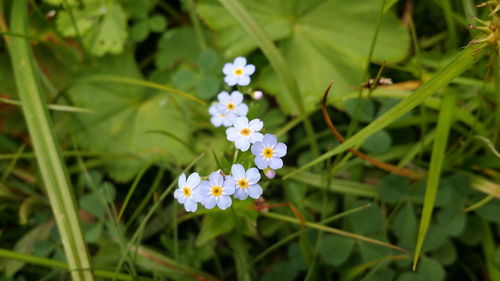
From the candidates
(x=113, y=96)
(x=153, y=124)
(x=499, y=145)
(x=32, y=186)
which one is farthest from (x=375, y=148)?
(x=32, y=186)

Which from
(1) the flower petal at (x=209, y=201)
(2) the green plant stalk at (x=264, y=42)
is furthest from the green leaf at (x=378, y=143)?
(1) the flower petal at (x=209, y=201)

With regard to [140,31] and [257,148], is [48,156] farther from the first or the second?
[257,148]

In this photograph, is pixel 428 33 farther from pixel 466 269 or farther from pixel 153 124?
pixel 153 124

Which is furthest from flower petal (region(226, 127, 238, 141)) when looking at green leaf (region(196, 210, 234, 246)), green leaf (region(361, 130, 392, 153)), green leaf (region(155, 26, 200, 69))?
green leaf (region(155, 26, 200, 69))

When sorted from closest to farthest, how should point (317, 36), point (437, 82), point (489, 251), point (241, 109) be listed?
point (437, 82) < point (241, 109) < point (489, 251) < point (317, 36)

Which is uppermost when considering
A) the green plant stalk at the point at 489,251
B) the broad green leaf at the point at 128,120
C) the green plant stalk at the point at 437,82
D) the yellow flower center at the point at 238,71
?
the broad green leaf at the point at 128,120

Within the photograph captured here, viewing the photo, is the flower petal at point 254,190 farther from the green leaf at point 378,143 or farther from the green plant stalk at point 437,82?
the green leaf at point 378,143

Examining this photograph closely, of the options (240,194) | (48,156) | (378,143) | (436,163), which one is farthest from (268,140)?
(48,156)
